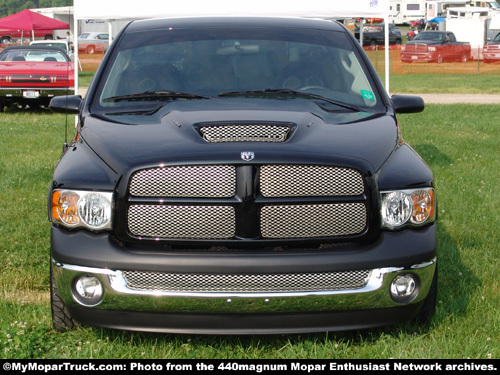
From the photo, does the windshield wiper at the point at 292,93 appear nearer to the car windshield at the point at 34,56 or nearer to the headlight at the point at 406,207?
the headlight at the point at 406,207

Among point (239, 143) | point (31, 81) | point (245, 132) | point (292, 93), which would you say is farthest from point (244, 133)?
point (31, 81)

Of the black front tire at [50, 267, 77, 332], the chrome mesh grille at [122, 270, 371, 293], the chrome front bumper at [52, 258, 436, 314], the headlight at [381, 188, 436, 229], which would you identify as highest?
the headlight at [381, 188, 436, 229]

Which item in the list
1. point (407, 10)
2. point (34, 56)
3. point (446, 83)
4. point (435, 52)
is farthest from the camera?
point (407, 10)

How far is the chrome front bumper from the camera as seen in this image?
3.45m

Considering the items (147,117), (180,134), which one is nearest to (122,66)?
(147,117)

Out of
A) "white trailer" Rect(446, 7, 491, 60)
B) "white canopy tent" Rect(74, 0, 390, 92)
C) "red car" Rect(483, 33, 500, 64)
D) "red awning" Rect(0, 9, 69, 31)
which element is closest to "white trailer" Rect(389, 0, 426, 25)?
"white trailer" Rect(446, 7, 491, 60)

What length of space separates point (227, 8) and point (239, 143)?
7.17 m

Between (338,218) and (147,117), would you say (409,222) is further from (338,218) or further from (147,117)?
(147,117)

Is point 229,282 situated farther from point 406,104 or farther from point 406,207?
point 406,104

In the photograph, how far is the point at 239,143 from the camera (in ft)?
11.9

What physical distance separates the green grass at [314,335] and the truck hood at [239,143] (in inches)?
37.1

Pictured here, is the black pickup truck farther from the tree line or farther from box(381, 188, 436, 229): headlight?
the tree line

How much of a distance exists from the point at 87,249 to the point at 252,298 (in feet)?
2.53

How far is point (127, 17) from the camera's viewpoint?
429 inches
